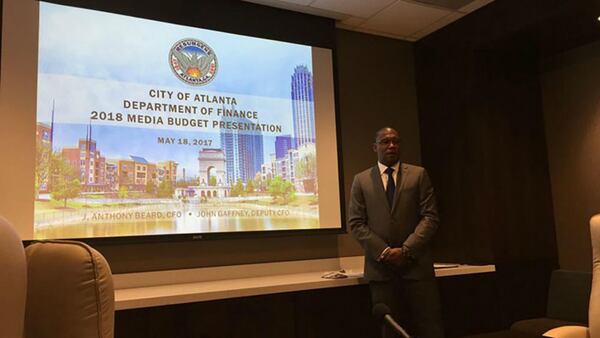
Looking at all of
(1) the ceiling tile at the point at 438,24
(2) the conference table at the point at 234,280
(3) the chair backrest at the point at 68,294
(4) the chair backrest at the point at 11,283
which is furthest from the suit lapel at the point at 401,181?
(4) the chair backrest at the point at 11,283

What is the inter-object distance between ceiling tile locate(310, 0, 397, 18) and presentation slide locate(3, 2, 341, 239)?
340 millimetres

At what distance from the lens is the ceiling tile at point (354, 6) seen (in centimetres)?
368

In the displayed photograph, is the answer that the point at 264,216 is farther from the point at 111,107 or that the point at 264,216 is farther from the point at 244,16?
the point at 244,16

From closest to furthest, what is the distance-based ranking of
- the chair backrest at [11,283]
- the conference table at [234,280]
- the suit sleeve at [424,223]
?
the chair backrest at [11,283]
the conference table at [234,280]
the suit sleeve at [424,223]

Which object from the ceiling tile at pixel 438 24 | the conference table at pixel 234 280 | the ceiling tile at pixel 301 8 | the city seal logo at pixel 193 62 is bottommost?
the conference table at pixel 234 280

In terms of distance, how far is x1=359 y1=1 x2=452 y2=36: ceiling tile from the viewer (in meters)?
3.83

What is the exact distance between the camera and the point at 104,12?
3.15 metres

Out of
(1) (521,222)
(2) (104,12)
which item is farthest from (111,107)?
(1) (521,222)

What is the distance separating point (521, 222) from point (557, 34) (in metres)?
1.50

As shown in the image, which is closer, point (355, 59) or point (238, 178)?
point (238, 178)

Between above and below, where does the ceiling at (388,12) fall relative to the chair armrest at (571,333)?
above

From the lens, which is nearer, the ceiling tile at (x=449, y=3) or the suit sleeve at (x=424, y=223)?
the suit sleeve at (x=424, y=223)

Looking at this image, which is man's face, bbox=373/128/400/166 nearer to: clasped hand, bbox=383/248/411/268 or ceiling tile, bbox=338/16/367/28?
clasped hand, bbox=383/248/411/268

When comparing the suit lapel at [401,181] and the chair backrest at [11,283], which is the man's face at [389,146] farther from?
the chair backrest at [11,283]
